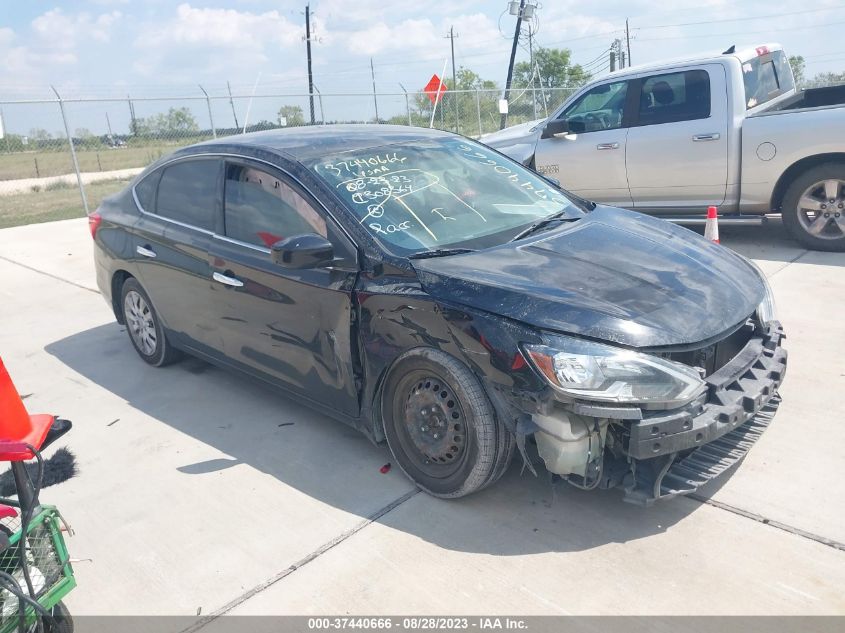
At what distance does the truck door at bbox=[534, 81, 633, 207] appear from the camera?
7914mm

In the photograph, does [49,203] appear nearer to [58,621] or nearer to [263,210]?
[263,210]

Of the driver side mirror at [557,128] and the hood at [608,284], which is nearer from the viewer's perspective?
the hood at [608,284]

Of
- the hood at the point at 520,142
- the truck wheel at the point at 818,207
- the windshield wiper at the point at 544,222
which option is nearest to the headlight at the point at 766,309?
the windshield wiper at the point at 544,222

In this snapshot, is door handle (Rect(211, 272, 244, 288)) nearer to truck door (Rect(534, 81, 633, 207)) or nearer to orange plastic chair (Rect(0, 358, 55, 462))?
orange plastic chair (Rect(0, 358, 55, 462))

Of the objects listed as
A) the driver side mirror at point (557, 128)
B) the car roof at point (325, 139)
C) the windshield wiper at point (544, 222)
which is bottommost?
the windshield wiper at point (544, 222)

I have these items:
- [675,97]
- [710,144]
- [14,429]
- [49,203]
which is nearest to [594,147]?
[675,97]

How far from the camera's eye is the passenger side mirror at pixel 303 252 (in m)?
3.42

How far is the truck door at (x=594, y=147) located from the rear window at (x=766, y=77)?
1.21 meters

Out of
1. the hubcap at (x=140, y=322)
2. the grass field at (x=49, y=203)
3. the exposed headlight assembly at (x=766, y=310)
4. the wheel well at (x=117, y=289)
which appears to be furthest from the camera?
the grass field at (x=49, y=203)

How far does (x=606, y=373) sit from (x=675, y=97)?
5.60 m

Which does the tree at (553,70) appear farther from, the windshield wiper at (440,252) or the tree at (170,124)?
the windshield wiper at (440,252)

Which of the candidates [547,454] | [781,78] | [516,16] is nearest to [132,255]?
[547,454]

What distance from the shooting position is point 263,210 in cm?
410

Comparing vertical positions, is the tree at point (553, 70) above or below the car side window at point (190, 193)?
above
